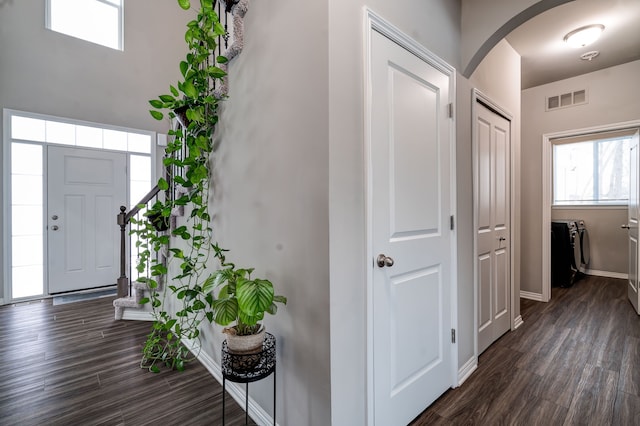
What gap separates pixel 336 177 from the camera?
4.07 ft

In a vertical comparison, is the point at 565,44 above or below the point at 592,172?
above

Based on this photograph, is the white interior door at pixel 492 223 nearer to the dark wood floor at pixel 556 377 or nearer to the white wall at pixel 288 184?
the dark wood floor at pixel 556 377

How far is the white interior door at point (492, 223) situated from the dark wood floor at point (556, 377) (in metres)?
0.25

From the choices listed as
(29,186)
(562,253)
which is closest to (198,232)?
(29,186)

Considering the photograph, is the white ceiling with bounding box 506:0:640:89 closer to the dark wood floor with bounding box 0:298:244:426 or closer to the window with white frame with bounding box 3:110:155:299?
the dark wood floor with bounding box 0:298:244:426

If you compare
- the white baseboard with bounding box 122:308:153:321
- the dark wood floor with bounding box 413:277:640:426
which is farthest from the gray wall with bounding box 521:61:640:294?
the white baseboard with bounding box 122:308:153:321

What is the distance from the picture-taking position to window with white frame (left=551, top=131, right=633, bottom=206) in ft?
15.4

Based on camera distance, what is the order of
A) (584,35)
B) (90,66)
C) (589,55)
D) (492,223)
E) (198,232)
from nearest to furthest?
(198,232) < (492,223) < (584,35) < (589,55) < (90,66)

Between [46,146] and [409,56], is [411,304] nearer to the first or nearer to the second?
[409,56]

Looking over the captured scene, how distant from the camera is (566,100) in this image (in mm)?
3689

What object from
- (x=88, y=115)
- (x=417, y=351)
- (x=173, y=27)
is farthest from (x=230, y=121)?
(x=173, y=27)

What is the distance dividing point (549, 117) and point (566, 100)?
0.83ft

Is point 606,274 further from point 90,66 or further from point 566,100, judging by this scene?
point 90,66

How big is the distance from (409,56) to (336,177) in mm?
885
